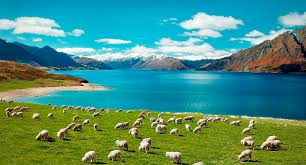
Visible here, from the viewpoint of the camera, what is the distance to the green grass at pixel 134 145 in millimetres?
27719

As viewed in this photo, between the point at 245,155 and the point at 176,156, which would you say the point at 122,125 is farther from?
the point at 245,155

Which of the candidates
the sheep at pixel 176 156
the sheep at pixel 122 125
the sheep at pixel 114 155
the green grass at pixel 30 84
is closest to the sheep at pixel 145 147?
the sheep at pixel 176 156

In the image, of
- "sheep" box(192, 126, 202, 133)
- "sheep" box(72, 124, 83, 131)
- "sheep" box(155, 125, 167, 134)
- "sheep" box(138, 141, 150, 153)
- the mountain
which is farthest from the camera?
the mountain

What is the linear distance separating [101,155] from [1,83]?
141 metres

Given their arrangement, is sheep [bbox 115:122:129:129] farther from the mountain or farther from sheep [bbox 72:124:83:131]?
the mountain

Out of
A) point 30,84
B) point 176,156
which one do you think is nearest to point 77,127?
Result: point 176,156

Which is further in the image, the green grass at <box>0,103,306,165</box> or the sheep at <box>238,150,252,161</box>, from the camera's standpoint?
the sheep at <box>238,150,252,161</box>

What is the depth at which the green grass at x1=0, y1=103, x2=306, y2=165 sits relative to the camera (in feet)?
90.9

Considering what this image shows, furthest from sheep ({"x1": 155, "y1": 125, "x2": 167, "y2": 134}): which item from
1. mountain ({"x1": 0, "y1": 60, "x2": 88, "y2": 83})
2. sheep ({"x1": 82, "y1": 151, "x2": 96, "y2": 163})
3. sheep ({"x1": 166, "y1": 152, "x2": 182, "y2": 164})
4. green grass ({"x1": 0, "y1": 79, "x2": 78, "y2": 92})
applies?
mountain ({"x1": 0, "y1": 60, "x2": 88, "y2": 83})

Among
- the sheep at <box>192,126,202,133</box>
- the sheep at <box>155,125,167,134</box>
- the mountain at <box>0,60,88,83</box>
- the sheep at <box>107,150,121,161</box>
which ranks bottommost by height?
the sheep at <box>192,126,202,133</box>

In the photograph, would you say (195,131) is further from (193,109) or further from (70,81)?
(70,81)

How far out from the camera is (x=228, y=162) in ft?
93.2

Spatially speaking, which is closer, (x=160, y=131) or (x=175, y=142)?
(x=175, y=142)

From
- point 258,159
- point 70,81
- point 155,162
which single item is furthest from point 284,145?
point 70,81
